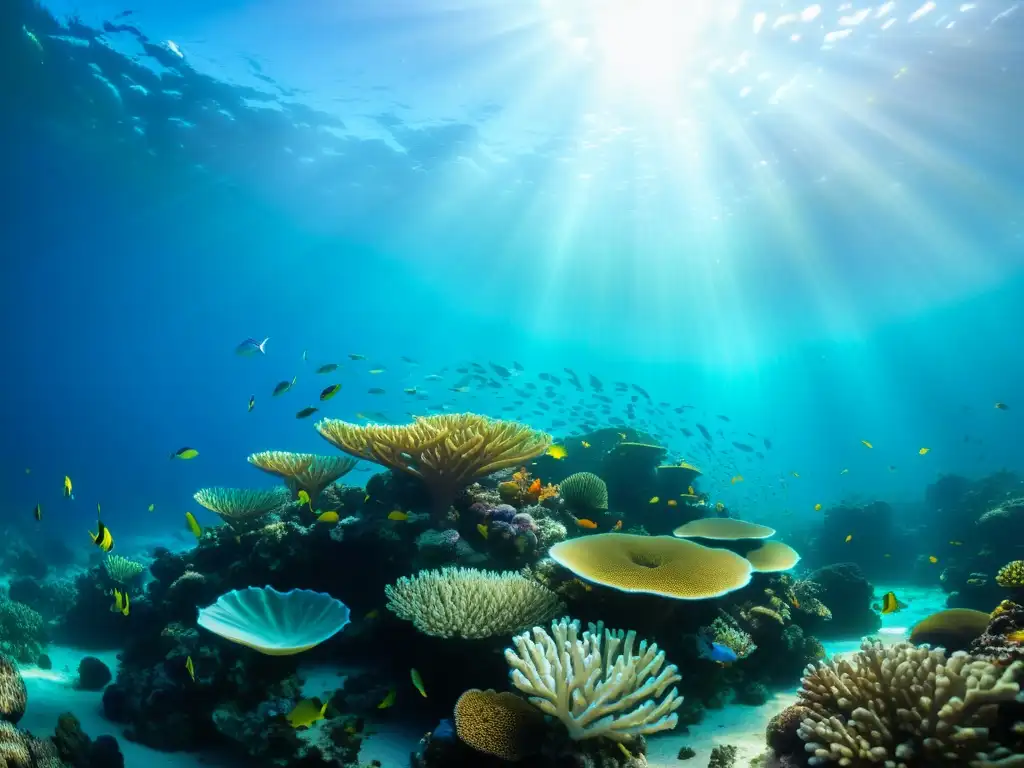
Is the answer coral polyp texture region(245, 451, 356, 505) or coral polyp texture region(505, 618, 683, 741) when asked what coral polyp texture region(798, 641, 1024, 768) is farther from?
coral polyp texture region(245, 451, 356, 505)

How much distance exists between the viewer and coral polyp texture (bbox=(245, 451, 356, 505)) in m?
7.34

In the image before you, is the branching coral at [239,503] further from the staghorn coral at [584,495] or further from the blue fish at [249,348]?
the staghorn coral at [584,495]

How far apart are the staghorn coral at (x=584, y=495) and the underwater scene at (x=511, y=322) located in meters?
0.05

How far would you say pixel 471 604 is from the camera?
4.50m

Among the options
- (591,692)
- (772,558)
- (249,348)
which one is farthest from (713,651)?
(249,348)

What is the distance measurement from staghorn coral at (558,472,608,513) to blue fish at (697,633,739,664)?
8.33 ft

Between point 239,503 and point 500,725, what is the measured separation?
5.49 meters

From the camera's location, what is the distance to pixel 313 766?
13.7 feet

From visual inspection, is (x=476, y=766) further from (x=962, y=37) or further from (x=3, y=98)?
(x=3, y=98)

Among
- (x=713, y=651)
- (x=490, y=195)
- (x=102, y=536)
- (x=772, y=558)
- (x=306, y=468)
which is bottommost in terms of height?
(x=713, y=651)

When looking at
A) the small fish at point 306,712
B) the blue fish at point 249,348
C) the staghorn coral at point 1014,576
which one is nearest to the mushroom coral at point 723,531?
the staghorn coral at point 1014,576

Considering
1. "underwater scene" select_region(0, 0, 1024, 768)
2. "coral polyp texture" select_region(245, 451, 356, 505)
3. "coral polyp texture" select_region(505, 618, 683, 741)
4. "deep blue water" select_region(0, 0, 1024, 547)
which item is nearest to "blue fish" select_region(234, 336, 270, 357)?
"underwater scene" select_region(0, 0, 1024, 768)

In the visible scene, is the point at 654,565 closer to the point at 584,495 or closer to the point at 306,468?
the point at 584,495

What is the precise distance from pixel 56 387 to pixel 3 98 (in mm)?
110968
